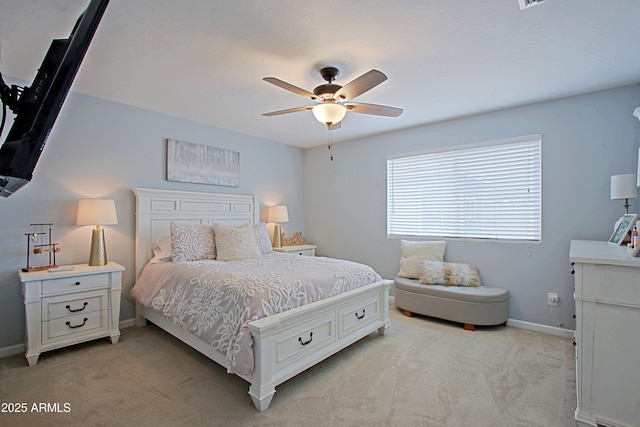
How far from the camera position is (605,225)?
288cm

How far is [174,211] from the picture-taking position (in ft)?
11.9

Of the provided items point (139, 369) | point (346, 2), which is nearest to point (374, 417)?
point (139, 369)

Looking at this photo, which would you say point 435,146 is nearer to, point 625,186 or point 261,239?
point 625,186

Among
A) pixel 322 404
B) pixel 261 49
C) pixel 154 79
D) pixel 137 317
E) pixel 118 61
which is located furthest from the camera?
pixel 137 317

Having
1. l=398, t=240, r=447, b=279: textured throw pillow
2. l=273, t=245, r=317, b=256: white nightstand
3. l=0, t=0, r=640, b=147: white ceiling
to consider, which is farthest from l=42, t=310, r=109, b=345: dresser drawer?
l=398, t=240, r=447, b=279: textured throw pillow

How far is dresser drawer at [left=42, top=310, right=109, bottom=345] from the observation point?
2539 millimetres

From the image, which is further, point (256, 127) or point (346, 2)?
point (256, 127)

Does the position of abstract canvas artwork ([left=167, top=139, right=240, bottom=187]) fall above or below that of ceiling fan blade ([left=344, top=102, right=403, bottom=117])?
below

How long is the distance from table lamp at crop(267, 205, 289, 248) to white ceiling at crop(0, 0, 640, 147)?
178cm

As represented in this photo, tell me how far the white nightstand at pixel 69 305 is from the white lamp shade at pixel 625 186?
14.2 ft

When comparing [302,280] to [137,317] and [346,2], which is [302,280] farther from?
[137,317]

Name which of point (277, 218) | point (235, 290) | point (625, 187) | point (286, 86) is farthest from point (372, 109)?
point (277, 218)

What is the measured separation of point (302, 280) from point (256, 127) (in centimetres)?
251

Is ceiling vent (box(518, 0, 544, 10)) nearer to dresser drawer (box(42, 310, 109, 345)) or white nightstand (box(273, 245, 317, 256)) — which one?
white nightstand (box(273, 245, 317, 256))
